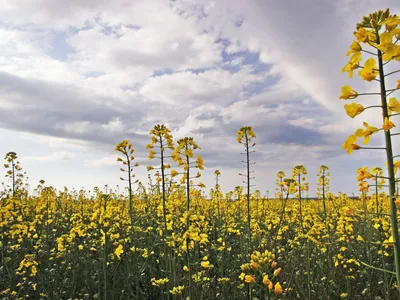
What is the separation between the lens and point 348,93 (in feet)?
7.77

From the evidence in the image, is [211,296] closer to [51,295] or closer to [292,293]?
[292,293]

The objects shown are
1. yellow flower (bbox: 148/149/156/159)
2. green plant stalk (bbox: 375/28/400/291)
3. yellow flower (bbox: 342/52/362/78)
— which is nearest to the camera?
green plant stalk (bbox: 375/28/400/291)

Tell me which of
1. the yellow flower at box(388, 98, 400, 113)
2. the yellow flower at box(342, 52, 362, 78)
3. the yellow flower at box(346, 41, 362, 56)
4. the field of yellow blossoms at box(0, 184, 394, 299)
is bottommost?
the field of yellow blossoms at box(0, 184, 394, 299)

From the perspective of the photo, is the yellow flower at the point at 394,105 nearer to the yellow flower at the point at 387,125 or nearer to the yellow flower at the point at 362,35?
the yellow flower at the point at 387,125

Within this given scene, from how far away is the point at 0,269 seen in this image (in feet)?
20.1

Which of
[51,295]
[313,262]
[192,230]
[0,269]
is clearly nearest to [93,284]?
[51,295]

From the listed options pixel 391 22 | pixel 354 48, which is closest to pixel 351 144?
pixel 354 48

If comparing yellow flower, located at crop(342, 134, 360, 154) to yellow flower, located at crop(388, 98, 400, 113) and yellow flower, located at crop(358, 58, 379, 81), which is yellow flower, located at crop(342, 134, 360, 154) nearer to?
yellow flower, located at crop(388, 98, 400, 113)

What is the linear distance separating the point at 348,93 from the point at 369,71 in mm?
194

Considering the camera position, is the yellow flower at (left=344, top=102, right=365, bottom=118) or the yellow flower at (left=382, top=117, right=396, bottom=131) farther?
the yellow flower at (left=344, top=102, right=365, bottom=118)

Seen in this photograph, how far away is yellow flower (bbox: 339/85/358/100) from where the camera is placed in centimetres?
237

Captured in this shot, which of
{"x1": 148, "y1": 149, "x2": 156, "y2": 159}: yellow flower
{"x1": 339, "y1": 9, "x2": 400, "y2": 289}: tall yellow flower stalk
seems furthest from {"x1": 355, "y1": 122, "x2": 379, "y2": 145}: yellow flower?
{"x1": 148, "y1": 149, "x2": 156, "y2": 159}: yellow flower

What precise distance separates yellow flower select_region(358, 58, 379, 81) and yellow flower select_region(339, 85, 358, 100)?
0.12 meters

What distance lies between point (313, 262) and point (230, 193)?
212 inches
